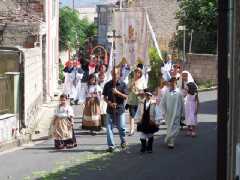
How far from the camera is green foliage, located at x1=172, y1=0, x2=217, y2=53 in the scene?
35312 mm

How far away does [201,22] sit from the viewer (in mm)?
35906

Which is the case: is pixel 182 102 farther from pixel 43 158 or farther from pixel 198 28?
pixel 198 28

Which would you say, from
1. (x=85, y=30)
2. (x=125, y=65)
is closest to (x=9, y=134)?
(x=125, y=65)

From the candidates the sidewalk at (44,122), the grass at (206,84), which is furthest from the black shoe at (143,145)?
the grass at (206,84)

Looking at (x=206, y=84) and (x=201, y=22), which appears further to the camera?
(x=201, y=22)

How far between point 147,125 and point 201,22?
22406mm

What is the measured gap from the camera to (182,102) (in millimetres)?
15023

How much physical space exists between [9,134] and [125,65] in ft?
12.9

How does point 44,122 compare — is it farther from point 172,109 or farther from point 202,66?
point 202,66

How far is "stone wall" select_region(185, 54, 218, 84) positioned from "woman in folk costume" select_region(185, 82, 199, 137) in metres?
16.4

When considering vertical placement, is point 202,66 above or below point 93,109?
above

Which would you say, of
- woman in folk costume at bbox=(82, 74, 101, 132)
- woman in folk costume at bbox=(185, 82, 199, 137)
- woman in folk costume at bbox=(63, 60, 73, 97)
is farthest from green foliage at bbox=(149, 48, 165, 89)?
woman in folk costume at bbox=(185, 82, 199, 137)

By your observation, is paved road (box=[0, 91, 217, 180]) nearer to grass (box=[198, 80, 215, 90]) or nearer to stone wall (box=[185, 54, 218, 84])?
grass (box=[198, 80, 215, 90])

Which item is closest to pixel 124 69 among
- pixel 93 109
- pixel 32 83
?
pixel 93 109
